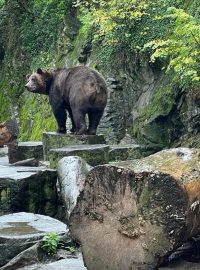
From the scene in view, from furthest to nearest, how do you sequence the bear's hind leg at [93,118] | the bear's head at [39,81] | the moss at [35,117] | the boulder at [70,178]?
the moss at [35,117] → the bear's head at [39,81] → the bear's hind leg at [93,118] → the boulder at [70,178]

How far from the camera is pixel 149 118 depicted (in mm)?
11891

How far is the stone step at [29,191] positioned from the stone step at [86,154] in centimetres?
44

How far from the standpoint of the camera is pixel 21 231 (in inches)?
246

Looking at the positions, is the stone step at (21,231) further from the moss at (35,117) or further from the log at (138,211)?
the moss at (35,117)

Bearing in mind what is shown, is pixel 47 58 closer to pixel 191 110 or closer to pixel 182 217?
pixel 191 110

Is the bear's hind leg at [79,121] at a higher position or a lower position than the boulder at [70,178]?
higher

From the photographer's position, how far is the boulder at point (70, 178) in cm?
700

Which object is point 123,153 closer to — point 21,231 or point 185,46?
point 185,46

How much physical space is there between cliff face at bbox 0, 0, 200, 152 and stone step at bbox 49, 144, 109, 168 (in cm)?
212

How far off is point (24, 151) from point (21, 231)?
3.94m

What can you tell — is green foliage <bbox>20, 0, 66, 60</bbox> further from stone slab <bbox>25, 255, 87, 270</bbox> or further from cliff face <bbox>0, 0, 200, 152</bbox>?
stone slab <bbox>25, 255, 87, 270</bbox>

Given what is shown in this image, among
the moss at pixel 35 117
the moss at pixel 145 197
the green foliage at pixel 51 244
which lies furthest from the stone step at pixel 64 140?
the moss at pixel 35 117

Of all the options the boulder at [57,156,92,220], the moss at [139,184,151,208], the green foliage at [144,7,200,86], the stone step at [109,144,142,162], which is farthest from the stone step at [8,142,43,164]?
the moss at [139,184,151,208]

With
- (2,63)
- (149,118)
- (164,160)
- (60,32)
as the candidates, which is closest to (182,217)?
(164,160)
